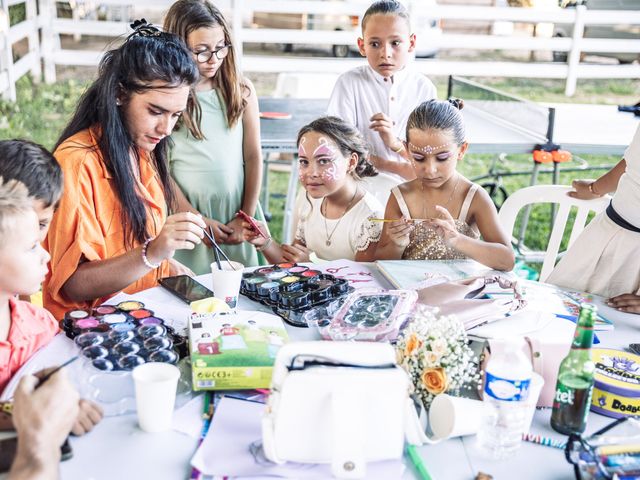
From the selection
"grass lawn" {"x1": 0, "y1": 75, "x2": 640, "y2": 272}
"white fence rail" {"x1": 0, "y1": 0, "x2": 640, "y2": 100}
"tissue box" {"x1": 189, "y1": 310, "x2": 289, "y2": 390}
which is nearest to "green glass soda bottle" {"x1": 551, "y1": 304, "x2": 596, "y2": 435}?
"tissue box" {"x1": 189, "y1": 310, "x2": 289, "y2": 390}

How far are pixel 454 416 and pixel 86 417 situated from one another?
81cm

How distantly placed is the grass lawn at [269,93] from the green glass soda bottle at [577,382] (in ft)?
14.8

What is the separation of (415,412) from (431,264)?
119cm

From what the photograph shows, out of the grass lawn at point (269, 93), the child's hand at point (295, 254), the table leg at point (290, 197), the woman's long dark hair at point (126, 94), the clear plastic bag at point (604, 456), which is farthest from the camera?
the grass lawn at point (269, 93)

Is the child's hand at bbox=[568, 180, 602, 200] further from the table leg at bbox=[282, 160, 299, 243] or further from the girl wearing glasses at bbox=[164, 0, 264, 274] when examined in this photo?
the table leg at bbox=[282, 160, 299, 243]

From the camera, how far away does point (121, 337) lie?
1.89 metres

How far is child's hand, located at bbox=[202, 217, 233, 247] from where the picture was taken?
11.1 feet

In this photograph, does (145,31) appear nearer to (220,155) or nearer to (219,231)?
(220,155)

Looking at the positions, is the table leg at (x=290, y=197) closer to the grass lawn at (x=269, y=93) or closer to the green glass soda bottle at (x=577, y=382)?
the grass lawn at (x=269, y=93)

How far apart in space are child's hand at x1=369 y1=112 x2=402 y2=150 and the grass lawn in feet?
8.75

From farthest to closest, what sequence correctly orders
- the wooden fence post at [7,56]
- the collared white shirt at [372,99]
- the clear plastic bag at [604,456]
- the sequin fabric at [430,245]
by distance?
the wooden fence post at [7,56] < the collared white shirt at [372,99] < the sequin fabric at [430,245] < the clear plastic bag at [604,456]

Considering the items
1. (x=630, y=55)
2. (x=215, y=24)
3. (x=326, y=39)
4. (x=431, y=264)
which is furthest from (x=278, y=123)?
(x=630, y=55)

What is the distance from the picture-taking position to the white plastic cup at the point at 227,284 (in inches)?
86.7

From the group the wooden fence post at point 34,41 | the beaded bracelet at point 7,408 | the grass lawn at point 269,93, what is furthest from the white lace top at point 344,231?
the wooden fence post at point 34,41
